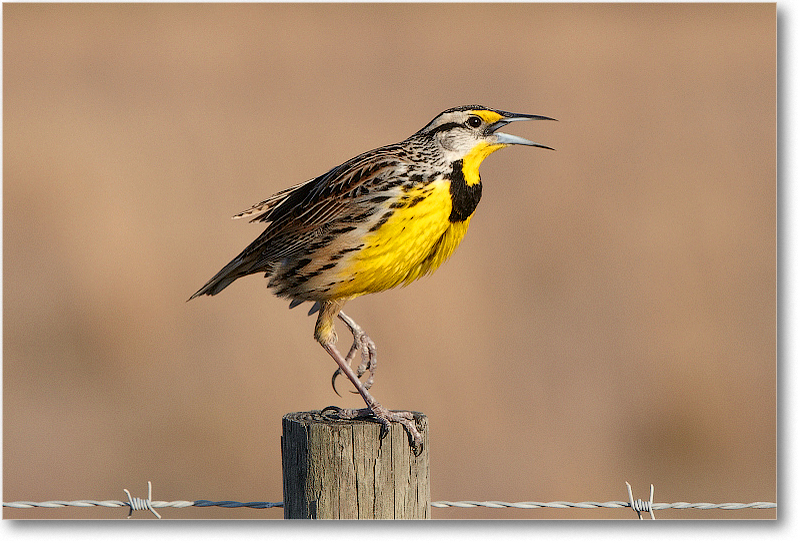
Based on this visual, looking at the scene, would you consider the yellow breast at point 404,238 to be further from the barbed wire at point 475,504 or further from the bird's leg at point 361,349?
the barbed wire at point 475,504

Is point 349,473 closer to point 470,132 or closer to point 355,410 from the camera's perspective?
point 355,410

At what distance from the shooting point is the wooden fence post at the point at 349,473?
193 cm

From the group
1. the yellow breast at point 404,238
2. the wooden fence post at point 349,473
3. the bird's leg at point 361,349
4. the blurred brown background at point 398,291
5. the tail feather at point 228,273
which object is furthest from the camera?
the blurred brown background at point 398,291

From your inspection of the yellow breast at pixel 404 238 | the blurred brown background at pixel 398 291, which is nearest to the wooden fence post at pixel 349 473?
the yellow breast at pixel 404 238

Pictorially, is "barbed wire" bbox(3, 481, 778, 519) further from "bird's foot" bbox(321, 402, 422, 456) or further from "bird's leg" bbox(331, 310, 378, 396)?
"bird's leg" bbox(331, 310, 378, 396)

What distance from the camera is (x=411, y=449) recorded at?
A: 2.00 m

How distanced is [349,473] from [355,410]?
28 cm

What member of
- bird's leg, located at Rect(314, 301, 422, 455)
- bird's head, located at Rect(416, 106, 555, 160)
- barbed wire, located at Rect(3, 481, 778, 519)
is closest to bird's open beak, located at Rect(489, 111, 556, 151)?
bird's head, located at Rect(416, 106, 555, 160)

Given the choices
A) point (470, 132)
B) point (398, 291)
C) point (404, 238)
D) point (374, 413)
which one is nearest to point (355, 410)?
point (374, 413)

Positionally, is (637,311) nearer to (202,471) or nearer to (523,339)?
(523,339)

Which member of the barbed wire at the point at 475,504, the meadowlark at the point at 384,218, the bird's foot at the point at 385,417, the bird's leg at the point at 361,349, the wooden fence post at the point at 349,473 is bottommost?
the barbed wire at the point at 475,504

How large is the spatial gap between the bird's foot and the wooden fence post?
0.13 feet

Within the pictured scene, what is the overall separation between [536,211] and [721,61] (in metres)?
1.19

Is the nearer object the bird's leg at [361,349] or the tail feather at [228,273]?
the tail feather at [228,273]
